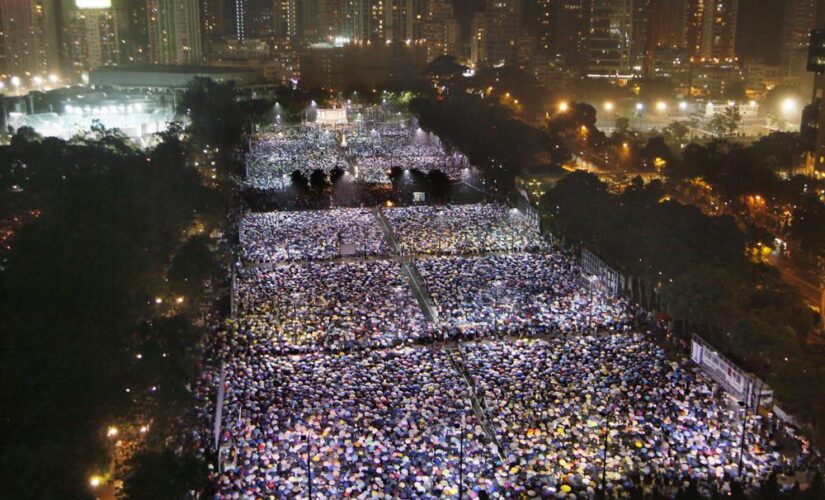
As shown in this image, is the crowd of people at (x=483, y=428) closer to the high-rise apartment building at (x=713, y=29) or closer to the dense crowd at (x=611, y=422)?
the dense crowd at (x=611, y=422)

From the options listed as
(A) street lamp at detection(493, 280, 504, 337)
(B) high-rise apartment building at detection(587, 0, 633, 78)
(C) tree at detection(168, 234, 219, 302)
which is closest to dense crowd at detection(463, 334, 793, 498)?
(A) street lamp at detection(493, 280, 504, 337)

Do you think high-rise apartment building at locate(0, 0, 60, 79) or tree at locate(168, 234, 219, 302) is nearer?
tree at locate(168, 234, 219, 302)

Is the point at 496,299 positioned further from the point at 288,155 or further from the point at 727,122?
the point at 727,122

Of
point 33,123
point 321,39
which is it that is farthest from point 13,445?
point 321,39

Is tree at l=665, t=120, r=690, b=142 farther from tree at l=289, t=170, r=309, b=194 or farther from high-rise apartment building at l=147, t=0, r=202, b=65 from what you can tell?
high-rise apartment building at l=147, t=0, r=202, b=65

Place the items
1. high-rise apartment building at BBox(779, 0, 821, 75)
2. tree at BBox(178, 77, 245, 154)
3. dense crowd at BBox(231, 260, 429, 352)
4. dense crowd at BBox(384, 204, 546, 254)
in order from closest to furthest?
dense crowd at BBox(231, 260, 429, 352) → dense crowd at BBox(384, 204, 546, 254) → tree at BBox(178, 77, 245, 154) → high-rise apartment building at BBox(779, 0, 821, 75)
